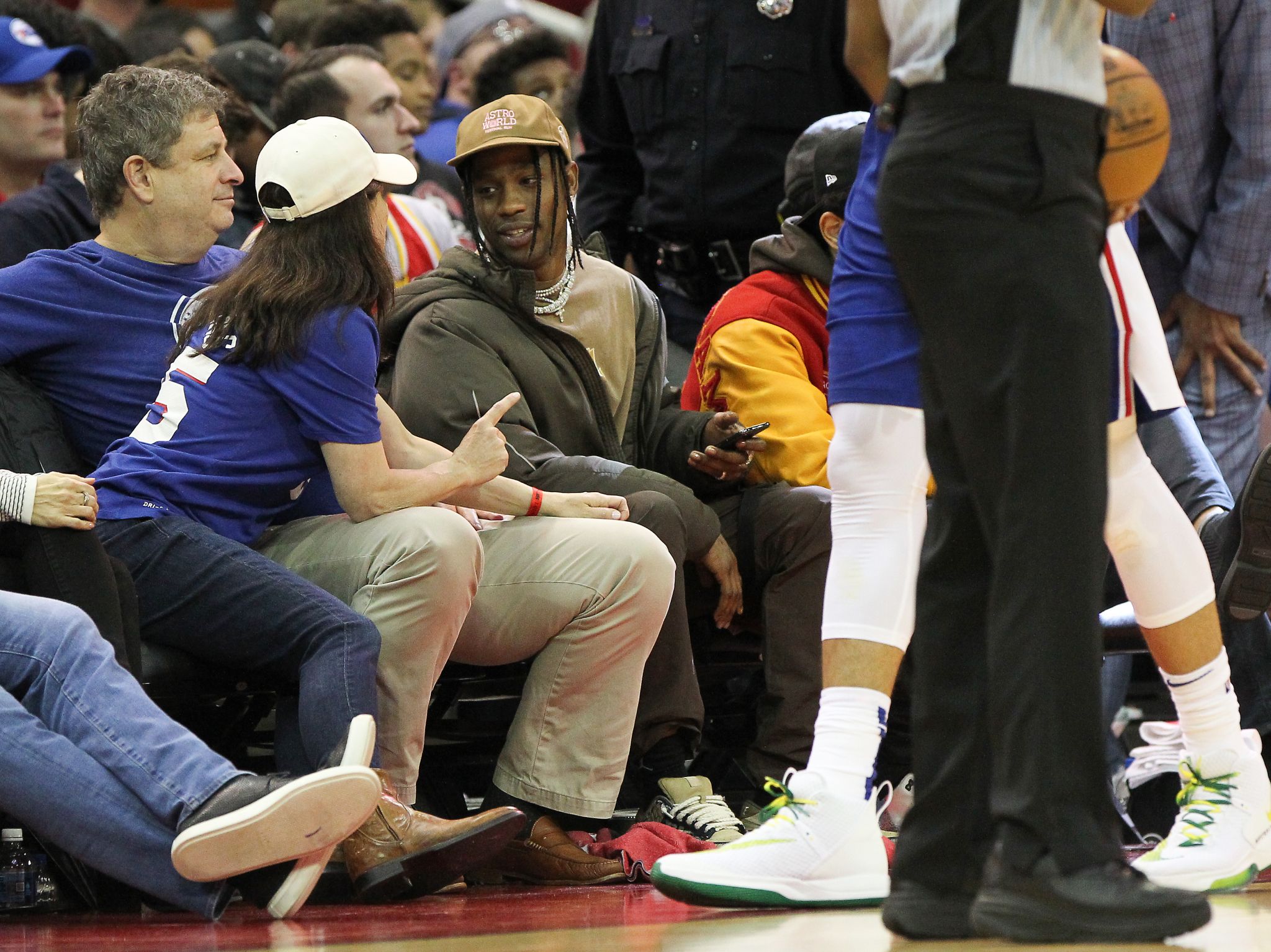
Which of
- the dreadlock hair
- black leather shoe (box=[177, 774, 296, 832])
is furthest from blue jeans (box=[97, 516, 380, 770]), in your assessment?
the dreadlock hair

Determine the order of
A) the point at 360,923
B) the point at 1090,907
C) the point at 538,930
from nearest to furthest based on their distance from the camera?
the point at 1090,907 → the point at 538,930 → the point at 360,923

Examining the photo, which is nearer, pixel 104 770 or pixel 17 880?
pixel 104 770

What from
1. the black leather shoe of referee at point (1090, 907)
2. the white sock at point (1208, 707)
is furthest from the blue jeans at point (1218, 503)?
the black leather shoe of referee at point (1090, 907)

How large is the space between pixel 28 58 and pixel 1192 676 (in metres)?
3.65

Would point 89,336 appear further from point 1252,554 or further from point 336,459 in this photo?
point 1252,554

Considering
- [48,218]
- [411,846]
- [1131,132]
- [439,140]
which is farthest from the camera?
[439,140]

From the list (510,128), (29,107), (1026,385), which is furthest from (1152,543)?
(29,107)

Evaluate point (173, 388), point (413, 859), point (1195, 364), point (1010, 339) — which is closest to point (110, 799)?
point (413, 859)

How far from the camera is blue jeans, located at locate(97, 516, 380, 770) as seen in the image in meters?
3.04

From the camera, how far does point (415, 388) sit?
3.77 m

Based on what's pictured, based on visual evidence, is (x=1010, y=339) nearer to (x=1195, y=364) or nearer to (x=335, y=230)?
(x=335, y=230)

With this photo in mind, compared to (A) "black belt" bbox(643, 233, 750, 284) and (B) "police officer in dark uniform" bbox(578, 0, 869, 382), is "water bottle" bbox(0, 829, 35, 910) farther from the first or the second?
(A) "black belt" bbox(643, 233, 750, 284)

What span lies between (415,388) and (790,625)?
0.95m

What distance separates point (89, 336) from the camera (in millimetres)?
3422
